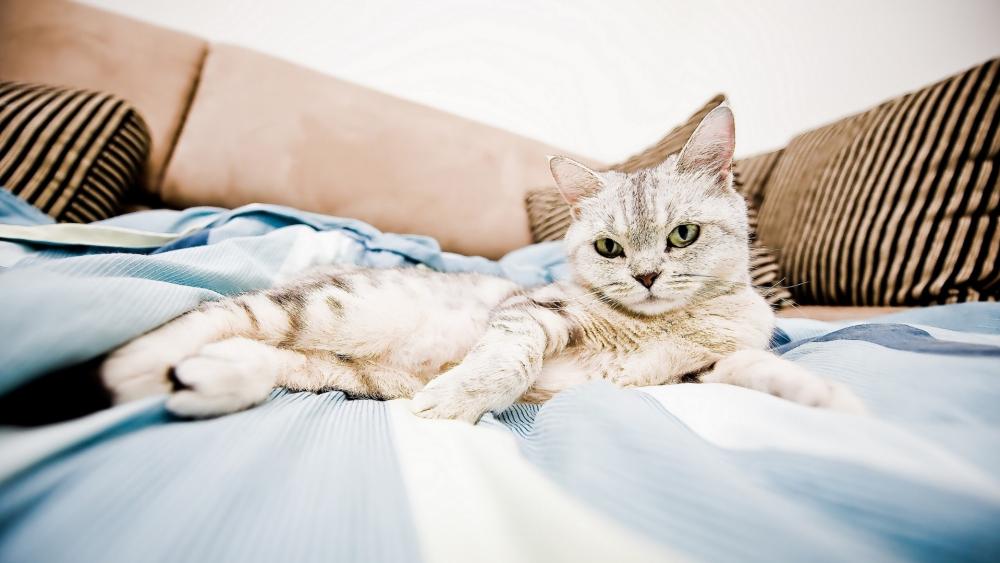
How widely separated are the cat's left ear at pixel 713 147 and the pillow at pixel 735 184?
28 centimetres

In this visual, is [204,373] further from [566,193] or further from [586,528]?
Answer: [566,193]

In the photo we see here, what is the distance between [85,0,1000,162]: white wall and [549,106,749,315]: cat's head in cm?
150

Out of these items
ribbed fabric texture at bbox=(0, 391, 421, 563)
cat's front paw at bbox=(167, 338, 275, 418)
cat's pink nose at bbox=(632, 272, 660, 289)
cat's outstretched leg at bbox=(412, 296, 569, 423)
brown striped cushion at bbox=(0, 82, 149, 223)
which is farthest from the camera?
brown striped cushion at bbox=(0, 82, 149, 223)

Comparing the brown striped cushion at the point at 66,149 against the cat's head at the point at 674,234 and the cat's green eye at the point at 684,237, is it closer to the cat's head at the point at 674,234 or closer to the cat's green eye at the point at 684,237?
the cat's head at the point at 674,234

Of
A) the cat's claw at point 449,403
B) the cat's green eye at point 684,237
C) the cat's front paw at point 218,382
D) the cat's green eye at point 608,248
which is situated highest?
the cat's green eye at point 684,237

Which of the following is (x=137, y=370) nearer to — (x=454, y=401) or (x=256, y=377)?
(x=256, y=377)

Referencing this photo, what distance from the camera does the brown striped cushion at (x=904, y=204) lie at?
0.76 meters

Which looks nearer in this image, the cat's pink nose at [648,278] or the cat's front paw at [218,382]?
the cat's front paw at [218,382]

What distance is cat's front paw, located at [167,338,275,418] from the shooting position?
35cm

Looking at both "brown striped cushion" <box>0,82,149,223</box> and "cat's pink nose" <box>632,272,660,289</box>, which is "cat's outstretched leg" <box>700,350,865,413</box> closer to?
"cat's pink nose" <box>632,272,660,289</box>

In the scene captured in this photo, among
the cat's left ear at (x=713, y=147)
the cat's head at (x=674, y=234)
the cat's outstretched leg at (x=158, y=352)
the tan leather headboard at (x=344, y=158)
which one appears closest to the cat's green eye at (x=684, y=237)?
the cat's head at (x=674, y=234)

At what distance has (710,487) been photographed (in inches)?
9.2

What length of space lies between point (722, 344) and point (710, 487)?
0.49m

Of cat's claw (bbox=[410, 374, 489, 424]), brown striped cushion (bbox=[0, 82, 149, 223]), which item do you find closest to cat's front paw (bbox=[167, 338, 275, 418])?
cat's claw (bbox=[410, 374, 489, 424])
